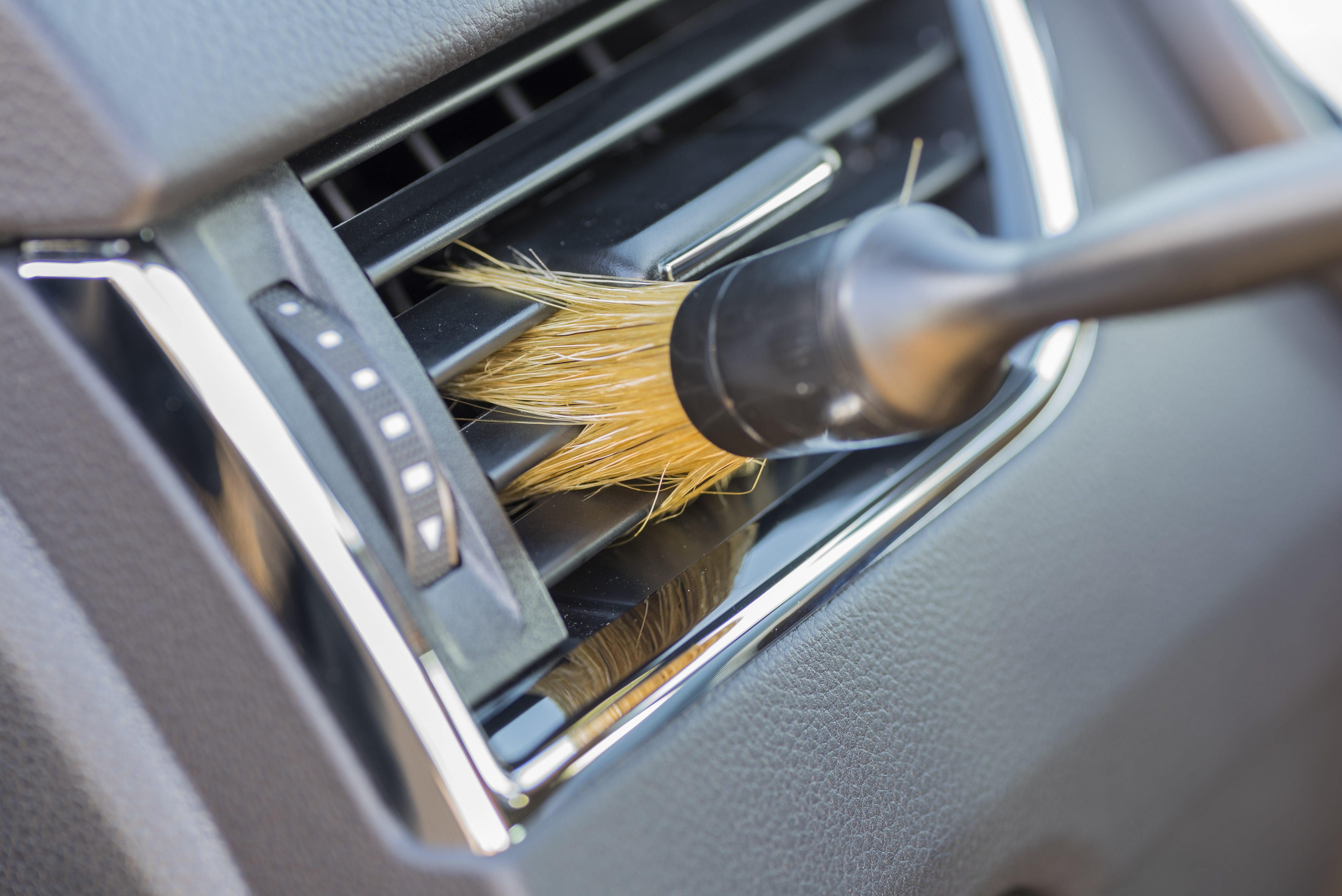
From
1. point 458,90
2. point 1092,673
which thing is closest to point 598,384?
point 458,90

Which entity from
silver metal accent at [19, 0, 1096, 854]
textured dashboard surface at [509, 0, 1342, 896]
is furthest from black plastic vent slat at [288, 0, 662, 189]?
textured dashboard surface at [509, 0, 1342, 896]

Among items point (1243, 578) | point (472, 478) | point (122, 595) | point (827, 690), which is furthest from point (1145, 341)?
point (122, 595)

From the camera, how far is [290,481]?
44 cm

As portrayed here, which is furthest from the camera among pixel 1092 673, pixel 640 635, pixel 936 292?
pixel 1092 673

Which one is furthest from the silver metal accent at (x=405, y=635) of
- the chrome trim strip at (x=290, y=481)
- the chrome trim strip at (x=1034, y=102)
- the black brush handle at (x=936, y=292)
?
the chrome trim strip at (x=1034, y=102)

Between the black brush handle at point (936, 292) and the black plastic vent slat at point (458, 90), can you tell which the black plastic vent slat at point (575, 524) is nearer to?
the black brush handle at point (936, 292)

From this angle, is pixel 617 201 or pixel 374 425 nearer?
pixel 374 425

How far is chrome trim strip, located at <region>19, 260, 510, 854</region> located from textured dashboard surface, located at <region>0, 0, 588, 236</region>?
0.10 feet

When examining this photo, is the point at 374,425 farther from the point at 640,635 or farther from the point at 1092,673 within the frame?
the point at 1092,673

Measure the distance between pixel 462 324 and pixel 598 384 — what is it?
8 cm

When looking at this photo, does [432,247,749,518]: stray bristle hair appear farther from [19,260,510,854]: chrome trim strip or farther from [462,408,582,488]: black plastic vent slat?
[19,260,510,854]: chrome trim strip

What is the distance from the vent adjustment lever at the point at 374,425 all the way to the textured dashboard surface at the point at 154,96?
70mm

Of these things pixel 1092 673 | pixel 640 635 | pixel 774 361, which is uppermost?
pixel 774 361

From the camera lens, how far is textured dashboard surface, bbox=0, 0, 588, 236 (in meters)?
0.41
